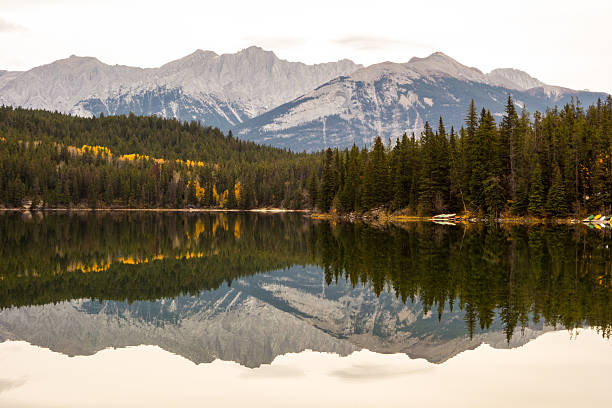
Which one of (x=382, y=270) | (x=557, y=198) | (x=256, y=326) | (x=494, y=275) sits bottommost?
(x=256, y=326)

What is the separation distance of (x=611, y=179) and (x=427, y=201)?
113 ft

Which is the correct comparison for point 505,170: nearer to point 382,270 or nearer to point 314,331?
point 382,270

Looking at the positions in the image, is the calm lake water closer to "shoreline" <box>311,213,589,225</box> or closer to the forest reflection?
the forest reflection

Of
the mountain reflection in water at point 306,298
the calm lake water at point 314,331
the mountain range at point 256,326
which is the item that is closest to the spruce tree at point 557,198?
the mountain reflection in water at point 306,298

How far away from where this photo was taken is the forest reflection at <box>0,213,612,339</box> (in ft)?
87.2

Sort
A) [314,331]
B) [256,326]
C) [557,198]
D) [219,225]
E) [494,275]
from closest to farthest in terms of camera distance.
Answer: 1. [314,331]
2. [256,326]
3. [494,275]
4. [557,198]
5. [219,225]

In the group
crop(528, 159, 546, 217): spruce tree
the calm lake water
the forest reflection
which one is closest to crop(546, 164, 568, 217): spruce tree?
crop(528, 159, 546, 217): spruce tree

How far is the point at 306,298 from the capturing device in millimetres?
33875

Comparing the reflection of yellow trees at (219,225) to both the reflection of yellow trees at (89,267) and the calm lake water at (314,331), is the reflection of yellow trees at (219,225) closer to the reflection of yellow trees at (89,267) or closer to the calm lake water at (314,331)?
the reflection of yellow trees at (89,267)

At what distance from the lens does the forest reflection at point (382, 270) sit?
26578 millimetres

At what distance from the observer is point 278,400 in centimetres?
1545

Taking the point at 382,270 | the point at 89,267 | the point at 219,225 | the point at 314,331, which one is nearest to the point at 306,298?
the point at 382,270

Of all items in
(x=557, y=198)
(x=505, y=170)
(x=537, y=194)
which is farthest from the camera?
(x=505, y=170)

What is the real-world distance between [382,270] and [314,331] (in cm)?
1416
